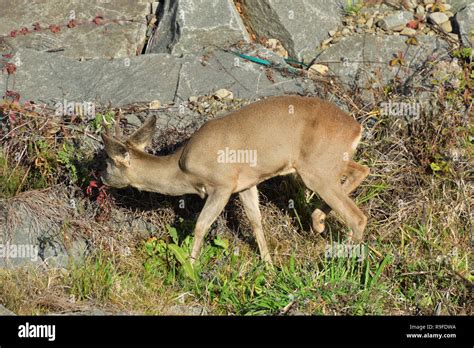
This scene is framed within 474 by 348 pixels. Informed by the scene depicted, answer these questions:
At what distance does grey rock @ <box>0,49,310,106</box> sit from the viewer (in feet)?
36.3

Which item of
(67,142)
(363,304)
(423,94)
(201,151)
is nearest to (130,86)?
(67,142)

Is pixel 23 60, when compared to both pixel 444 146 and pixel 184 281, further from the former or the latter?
pixel 444 146

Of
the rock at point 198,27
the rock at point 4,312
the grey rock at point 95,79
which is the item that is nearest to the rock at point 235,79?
the grey rock at point 95,79

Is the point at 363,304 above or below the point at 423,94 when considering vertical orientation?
below

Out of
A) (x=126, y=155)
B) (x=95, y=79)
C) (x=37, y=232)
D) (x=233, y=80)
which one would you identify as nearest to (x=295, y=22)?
(x=233, y=80)

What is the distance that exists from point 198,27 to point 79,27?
1562 millimetres

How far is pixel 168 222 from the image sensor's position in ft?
33.8

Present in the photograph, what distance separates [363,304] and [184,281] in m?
1.72

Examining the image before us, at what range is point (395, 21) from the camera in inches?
479

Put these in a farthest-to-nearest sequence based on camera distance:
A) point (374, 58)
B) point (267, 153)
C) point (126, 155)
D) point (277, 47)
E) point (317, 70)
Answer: point (277, 47), point (374, 58), point (317, 70), point (126, 155), point (267, 153)

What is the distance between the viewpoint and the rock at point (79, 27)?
12.3m

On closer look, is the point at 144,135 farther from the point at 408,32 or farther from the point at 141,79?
the point at 408,32

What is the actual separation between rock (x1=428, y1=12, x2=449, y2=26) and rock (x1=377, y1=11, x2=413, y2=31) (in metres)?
0.25

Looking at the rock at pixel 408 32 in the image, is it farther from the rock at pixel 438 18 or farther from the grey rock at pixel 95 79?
the grey rock at pixel 95 79
